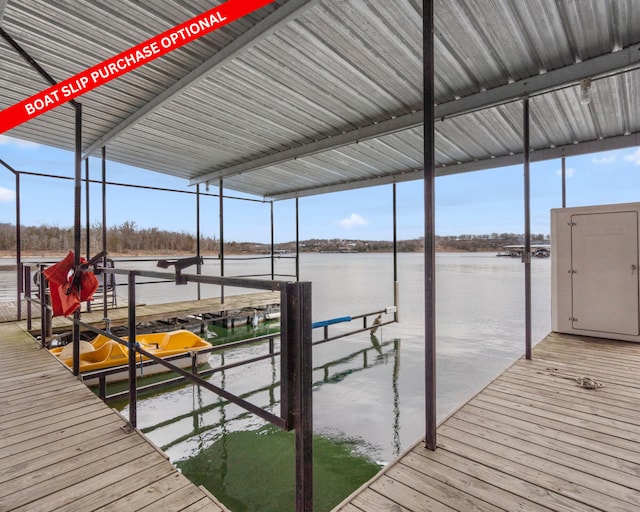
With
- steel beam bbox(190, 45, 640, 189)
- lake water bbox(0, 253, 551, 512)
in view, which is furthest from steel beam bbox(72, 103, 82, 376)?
steel beam bbox(190, 45, 640, 189)

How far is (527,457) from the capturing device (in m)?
2.04

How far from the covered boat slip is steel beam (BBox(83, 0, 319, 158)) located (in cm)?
314

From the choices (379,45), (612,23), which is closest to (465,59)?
(379,45)

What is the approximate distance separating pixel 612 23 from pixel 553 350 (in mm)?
3440

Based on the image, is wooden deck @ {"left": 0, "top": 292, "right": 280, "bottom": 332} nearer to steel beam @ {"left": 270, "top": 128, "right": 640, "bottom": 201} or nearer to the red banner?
the red banner

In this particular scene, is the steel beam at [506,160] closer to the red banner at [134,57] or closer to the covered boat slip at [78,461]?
the red banner at [134,57]

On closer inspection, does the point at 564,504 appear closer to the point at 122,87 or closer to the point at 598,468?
the point at 598,468

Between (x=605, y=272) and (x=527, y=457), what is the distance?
12.6 ft

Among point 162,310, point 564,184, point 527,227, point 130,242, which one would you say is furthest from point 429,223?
point 130,242

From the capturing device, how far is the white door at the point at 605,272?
178 inches

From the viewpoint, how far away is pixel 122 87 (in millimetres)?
4203

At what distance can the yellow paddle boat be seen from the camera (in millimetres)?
4855

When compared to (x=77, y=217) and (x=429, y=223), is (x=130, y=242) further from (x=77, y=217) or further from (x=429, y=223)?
(x=429, y=223)

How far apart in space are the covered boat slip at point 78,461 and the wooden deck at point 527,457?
2.91 ft
